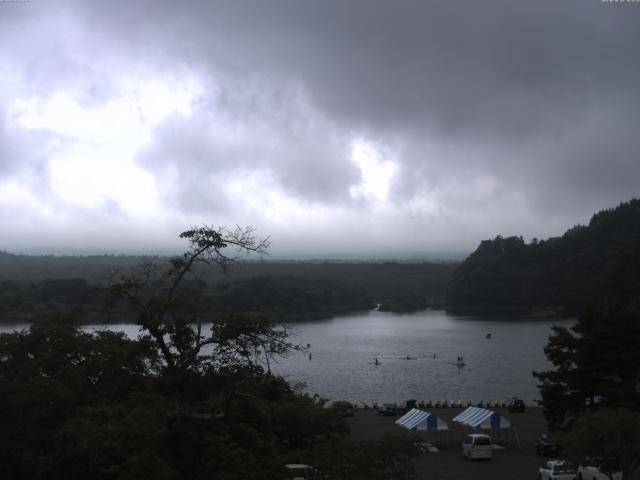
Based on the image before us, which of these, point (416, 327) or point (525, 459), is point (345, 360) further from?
point (525, 459)

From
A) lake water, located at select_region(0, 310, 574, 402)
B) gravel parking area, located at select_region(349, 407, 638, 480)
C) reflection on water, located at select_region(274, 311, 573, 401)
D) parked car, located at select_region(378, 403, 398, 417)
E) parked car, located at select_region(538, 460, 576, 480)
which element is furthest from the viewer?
reflection on water, located at select_region(274, 311, 573, 401)

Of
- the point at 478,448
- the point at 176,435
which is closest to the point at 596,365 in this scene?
the point at 478,448

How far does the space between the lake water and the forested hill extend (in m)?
8.04

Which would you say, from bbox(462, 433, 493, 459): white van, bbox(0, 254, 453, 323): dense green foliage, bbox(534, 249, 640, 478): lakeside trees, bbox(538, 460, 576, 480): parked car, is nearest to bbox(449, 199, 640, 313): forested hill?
bbox(0, 254, 453, 323): dense green foliage

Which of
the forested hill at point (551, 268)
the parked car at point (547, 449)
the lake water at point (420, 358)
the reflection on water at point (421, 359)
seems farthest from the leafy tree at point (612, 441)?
the forested hill at point (551, 268)

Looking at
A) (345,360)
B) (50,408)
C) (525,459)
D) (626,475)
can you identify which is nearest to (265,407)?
(50,408)

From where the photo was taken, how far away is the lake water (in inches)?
1341

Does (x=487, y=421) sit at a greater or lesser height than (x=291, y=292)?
lesser

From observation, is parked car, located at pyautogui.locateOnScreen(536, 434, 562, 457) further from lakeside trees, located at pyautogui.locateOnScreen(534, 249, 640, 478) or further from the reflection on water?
the reflection on water

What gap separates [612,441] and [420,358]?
37436 millimetres

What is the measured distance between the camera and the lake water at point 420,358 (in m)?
34.1

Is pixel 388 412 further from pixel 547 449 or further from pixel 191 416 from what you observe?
pixel 191 416

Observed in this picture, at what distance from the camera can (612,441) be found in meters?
10.4

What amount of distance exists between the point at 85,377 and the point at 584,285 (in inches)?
2833
